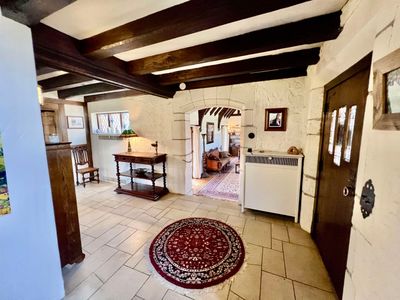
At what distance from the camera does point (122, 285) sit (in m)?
1.70

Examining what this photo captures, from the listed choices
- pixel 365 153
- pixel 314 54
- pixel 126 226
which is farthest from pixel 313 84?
pixel 126 226

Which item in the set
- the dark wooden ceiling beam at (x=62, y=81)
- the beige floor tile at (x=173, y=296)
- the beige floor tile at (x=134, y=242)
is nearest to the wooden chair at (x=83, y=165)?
the dark wooden ceiling beam at (x=62, y=81)

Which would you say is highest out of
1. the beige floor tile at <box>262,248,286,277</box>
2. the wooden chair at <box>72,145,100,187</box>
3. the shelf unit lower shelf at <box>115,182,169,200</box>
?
the wooden chair at <box>72,145,100,187</box>

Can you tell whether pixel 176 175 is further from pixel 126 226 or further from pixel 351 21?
pixel 351 21

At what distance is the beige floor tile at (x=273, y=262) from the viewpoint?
1.86 m

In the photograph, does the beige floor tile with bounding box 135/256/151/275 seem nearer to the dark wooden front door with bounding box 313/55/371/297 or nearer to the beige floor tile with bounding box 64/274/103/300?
A: the beige floor tile with bounding box 64/274/103/300

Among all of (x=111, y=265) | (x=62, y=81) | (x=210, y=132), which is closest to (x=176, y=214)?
(x=111, y=265)

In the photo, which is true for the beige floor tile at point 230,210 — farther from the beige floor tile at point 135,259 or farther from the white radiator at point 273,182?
the beige floor tile at point 135,259

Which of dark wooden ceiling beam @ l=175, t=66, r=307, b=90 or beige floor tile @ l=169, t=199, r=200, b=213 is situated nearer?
dark wooden ceiling beam @ l=175, t=66, r=307, b=90

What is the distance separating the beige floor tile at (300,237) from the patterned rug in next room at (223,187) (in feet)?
4.85

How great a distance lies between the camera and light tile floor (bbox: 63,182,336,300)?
1624mm

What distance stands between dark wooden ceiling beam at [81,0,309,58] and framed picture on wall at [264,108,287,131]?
1990mm

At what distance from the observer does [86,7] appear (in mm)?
1311

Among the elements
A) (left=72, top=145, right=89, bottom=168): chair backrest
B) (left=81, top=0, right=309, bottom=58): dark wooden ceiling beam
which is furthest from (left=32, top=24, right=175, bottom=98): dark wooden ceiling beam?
(left=72, top=145, right=89, bottom=168): chair backrest
